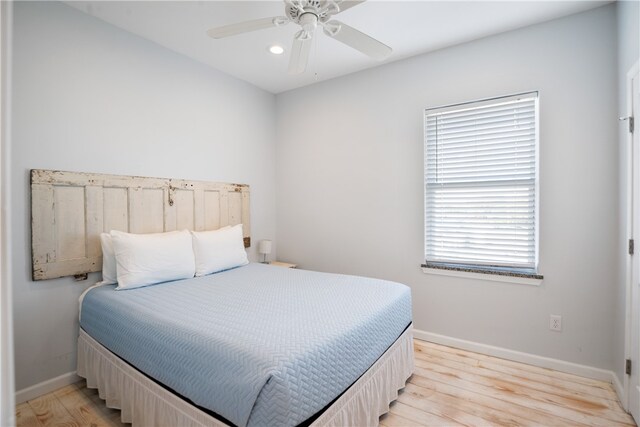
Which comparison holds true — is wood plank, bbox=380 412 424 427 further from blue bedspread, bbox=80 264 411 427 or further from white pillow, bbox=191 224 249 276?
white pillow, bbox=191 224 249 276

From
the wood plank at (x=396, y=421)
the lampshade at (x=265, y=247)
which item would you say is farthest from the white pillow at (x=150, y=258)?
the wood plank at (x=396, y=421)

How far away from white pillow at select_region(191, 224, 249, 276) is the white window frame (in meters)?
1.78

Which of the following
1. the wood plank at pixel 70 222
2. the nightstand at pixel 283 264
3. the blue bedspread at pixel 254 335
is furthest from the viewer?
the nightstand at pixel 283 264

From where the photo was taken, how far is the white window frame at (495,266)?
245 centimetres

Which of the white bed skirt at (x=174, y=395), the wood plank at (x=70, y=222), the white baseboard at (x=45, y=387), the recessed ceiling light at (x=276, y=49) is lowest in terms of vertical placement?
the white baseboard at (x=45, y=387)

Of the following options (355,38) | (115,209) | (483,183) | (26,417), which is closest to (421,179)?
(483,183)

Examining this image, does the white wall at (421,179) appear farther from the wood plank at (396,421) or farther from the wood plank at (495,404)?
the wood plank at (396,421)

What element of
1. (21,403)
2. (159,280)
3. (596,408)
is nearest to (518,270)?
(596,408)

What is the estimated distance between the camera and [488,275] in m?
2.64

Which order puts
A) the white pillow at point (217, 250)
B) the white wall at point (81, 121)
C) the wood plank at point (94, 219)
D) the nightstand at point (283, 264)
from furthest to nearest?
1. the nightstand at point (283, 264)
2. the white pillow at point (217, 250)
3. the wood plank at point (94, 219)
4. the white wall at point (81, 121)

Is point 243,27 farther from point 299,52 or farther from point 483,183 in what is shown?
point 483,183

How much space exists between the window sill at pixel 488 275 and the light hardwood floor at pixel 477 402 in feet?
2.19

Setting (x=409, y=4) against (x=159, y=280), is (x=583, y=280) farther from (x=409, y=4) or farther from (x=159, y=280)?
(x=159, y=280)

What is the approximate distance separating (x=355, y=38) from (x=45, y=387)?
10.0 ft
